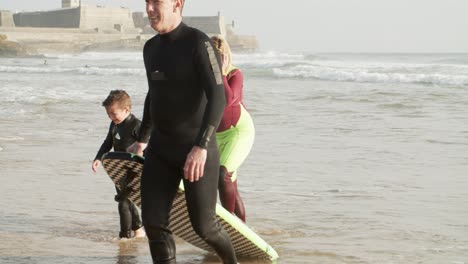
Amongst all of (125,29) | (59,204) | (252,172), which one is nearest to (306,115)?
(252,172)

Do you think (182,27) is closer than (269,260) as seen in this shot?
Yes

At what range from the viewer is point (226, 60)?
18.4 feet

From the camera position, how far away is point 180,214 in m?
4.81

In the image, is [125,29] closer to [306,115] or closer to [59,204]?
[306,115]

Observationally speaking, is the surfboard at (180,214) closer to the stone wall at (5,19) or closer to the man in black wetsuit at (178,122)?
the man in black wetsuit at (178,122)

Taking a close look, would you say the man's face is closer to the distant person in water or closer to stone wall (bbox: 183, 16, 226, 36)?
the distant person in water

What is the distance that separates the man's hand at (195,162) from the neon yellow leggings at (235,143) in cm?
164

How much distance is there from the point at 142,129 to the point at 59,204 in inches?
116

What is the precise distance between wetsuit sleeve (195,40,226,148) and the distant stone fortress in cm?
8664

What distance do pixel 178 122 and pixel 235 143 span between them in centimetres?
160

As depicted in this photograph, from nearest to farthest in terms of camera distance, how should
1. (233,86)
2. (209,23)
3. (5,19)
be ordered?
(233,86) → (5,19) → (209,23)

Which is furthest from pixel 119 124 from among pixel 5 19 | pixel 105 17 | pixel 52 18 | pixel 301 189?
pixel 52 18

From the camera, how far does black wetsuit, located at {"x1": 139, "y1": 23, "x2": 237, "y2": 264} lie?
164 inches

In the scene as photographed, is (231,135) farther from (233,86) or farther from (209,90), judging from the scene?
(209,90)
